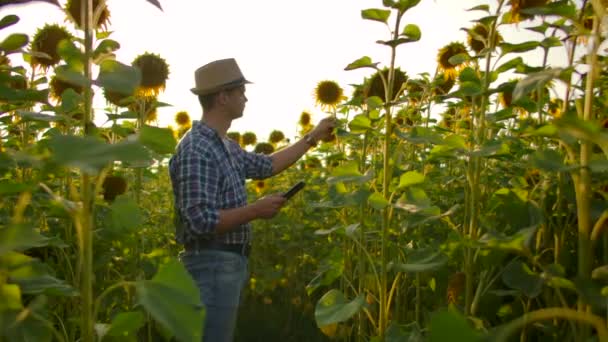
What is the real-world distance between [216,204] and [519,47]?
64.8 inches

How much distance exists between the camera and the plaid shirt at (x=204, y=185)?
288cm

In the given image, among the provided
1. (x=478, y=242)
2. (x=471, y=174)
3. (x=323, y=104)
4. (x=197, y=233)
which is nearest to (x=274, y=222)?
(x=323, y=104)

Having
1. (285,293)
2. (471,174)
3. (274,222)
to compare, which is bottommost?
(285,293)

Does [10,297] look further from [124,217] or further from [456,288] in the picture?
[456,288]

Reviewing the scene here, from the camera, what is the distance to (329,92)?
5.91 metres

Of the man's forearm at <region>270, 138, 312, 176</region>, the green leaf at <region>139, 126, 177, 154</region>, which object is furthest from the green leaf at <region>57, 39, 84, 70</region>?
the man's forearm at <region>270, 138, 312, 176</region>

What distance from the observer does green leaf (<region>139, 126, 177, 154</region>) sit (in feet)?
3.92

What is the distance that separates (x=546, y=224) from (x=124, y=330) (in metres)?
1.38

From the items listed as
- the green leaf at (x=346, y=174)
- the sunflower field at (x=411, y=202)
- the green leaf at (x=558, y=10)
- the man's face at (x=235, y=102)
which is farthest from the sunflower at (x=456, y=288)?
the man's face at (x=235, y=102)

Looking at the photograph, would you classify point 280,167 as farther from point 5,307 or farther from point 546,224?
point 5,307

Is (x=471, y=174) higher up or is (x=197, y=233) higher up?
(x=471, y=174)

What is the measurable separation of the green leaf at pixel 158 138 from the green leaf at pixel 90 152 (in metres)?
0.28

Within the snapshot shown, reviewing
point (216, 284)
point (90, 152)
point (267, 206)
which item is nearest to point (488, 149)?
point (90, 152)

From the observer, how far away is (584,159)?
1428 millimetres
